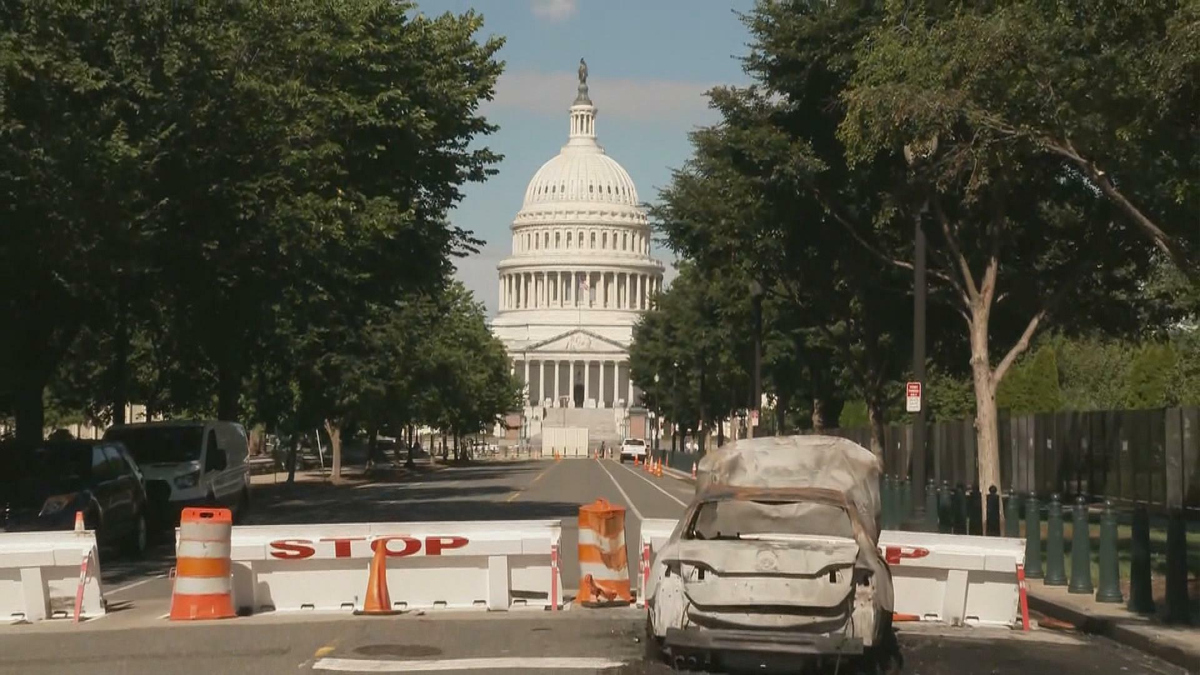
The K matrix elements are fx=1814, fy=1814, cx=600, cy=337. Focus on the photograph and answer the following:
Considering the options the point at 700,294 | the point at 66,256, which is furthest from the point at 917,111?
the point at 700,294

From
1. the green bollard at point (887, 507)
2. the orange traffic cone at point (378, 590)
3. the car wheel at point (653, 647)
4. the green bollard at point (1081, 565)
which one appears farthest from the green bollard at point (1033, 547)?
the car wheel at point (653, 647)

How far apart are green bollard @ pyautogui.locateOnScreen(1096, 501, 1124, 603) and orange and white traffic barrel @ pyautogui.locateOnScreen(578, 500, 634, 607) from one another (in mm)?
4787

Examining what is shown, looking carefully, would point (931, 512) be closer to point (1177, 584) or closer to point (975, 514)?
point (975, 514)

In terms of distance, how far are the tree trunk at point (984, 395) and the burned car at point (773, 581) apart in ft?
56.6

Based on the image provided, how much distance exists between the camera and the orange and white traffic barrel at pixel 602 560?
17.2m

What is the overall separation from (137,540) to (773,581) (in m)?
15.4

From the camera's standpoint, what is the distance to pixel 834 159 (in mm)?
32656

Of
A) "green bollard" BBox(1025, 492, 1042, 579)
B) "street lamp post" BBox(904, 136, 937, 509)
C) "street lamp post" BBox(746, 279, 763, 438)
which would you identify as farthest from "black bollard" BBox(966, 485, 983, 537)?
"street lamp post" BBox(746, 279, 763, 438)

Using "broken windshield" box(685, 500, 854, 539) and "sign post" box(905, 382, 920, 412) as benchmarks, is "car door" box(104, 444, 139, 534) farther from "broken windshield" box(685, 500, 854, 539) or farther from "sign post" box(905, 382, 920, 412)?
"broken windshield" box(685, 500, 854, 539)

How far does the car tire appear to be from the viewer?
25219mm

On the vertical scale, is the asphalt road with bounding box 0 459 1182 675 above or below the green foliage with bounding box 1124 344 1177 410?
below

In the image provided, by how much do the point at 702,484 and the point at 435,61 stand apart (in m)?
24.4

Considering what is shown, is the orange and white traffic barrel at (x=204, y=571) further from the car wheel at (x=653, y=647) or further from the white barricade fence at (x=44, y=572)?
the car wheel at (x=653, y=647)

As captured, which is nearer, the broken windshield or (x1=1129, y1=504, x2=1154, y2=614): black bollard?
the broken windshield
